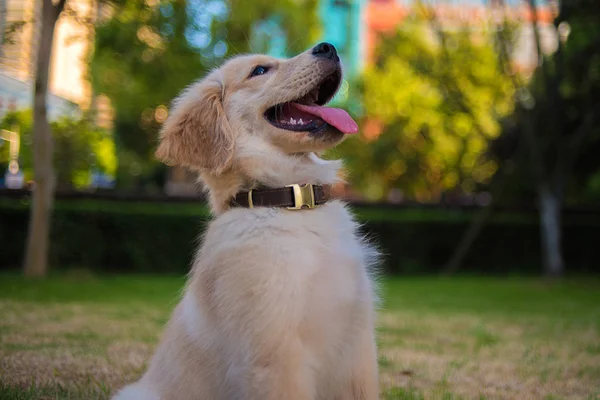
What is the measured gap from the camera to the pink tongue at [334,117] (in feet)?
10.3

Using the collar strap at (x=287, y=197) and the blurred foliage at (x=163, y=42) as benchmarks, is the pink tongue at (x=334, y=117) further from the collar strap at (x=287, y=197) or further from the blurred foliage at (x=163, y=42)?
the blurred foliage at (x=163, y=42)

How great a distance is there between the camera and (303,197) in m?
2.90

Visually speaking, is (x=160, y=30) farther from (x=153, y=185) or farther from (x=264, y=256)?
(x=153, y=185)

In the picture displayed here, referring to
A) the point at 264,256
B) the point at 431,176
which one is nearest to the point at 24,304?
the point at 264,256

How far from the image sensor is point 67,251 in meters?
13.5

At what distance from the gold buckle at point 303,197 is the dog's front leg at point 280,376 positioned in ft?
2.07

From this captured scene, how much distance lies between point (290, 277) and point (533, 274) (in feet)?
49.7

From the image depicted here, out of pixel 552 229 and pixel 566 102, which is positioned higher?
pixel 566 102

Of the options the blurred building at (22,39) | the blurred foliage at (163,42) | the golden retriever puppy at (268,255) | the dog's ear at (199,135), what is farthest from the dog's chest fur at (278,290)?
the blurred building at (22,39)

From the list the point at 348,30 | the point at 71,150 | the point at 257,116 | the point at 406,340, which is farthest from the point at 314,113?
the point at 348,30

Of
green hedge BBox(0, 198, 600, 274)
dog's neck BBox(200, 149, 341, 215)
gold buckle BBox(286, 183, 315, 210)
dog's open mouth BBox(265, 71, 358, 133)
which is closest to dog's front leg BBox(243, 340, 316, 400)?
gold buckle BBox(286, 183, 315, 210)

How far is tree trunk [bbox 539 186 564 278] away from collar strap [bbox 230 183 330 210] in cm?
1264

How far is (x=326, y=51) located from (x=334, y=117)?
1.18 feet

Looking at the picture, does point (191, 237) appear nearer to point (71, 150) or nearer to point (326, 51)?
point (71, 150)
